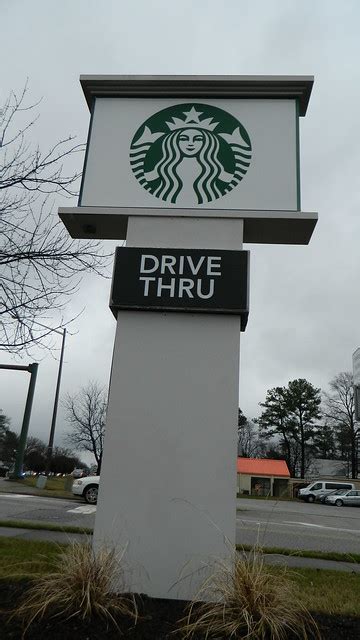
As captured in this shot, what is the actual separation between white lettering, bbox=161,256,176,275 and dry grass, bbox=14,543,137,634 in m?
2.70

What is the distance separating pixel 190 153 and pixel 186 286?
5.74ft

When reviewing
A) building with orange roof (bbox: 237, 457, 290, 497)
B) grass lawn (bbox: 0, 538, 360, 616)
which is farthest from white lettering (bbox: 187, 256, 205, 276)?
building with orange roof (bbox: 237, 457, 290, 497)

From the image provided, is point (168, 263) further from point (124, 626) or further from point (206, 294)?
point (124, 626)

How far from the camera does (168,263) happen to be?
18.1 feet

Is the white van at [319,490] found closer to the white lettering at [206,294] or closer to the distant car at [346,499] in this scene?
the distant car at [346,499]

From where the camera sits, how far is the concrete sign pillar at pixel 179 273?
486 cm

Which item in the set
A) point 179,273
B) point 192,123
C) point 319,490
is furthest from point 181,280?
point 319,490

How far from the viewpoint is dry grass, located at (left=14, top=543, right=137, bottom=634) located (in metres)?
3.78

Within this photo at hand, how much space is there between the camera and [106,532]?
487 centimetres

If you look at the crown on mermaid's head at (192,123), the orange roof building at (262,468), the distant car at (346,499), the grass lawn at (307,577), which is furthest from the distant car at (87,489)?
the orange roof building at (262,468)

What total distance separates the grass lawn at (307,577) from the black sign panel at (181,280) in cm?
248

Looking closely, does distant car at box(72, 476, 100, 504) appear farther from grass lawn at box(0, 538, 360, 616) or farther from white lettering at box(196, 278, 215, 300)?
white lettering at box(196, 278, 215, 300)

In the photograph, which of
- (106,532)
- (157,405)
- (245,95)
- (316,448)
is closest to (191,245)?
(157,405)

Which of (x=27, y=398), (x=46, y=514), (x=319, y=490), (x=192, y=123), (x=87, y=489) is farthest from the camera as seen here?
(x=319, y=490)
